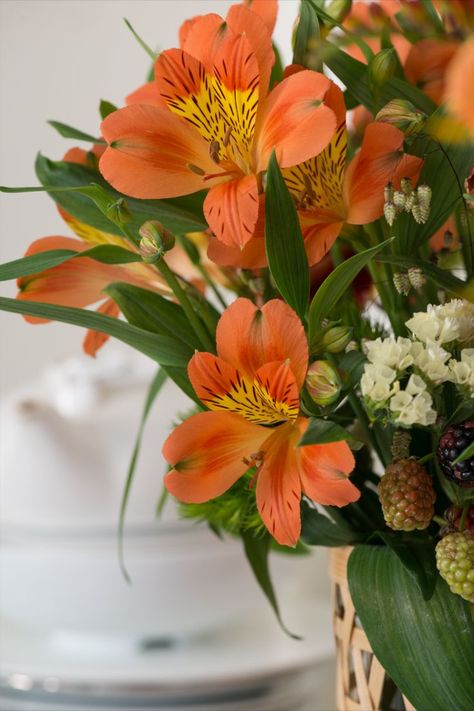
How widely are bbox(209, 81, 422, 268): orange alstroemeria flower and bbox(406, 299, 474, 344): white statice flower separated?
0.15ft

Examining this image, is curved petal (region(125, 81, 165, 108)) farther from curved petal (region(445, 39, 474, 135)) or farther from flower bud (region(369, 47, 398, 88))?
curved petal (region(445, 39, 474, 135))

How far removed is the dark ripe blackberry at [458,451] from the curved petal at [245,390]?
5cm

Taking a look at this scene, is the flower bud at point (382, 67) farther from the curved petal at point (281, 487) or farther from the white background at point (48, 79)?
the white background at point (48, 79)

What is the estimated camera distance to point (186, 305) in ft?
1.12

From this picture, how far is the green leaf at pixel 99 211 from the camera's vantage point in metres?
0.38

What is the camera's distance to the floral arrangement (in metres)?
0.29

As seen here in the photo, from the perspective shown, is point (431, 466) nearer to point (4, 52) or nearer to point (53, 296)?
point (53, 296)

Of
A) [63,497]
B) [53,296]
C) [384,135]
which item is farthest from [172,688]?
[384,135]

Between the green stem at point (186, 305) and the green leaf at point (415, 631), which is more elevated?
the green stem at point (186, 305)

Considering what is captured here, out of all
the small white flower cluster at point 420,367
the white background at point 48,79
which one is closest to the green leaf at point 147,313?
the small white flower cluster at point 420,367

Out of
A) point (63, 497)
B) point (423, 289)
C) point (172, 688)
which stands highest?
point (423, 289)

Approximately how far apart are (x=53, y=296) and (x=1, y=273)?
57mm

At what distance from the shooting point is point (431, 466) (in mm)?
349

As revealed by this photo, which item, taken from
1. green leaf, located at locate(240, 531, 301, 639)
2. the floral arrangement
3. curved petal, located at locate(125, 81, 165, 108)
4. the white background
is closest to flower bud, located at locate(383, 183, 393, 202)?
the floral arrangement
